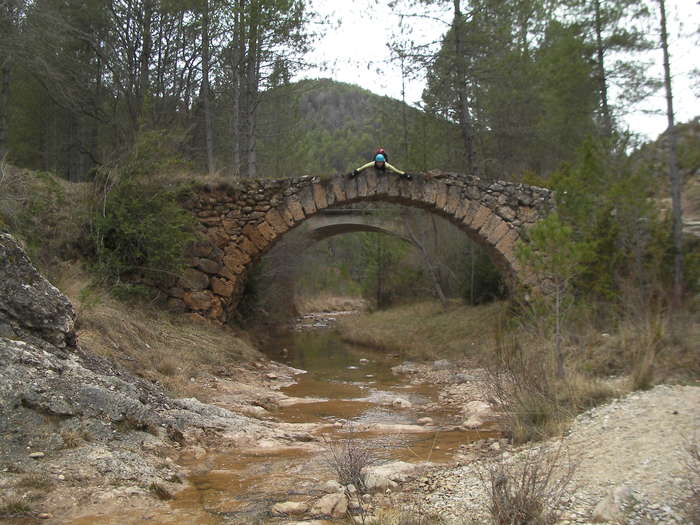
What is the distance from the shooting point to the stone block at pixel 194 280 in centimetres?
1073

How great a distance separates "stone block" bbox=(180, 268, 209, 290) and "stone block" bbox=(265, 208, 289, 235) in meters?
1.50

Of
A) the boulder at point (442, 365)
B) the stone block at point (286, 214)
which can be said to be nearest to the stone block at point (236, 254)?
the stone block at point (286, 214)

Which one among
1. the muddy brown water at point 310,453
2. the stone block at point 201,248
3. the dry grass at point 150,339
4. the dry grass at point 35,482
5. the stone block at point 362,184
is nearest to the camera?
the dry grass at point 35,482

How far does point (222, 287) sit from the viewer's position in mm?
11000

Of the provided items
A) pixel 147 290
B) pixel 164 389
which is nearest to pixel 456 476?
pixel 164 389

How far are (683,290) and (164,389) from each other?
278 inches

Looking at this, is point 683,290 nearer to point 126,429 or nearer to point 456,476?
point 456,476

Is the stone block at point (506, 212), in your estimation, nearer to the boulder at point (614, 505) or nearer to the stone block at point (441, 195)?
the stone block at point (441, 195)

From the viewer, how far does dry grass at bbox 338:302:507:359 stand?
12.4 metres

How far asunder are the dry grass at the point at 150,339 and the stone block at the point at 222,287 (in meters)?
0.67

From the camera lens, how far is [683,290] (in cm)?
855

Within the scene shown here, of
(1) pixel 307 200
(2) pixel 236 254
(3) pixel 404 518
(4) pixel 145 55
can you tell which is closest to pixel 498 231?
(1) pixel 307 200

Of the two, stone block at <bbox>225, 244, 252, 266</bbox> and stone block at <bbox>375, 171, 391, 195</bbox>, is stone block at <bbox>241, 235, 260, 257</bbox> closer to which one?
stone block at <bbox>225, 244, 252, 266</bbox>

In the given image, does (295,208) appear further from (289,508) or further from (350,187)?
(289,508)
